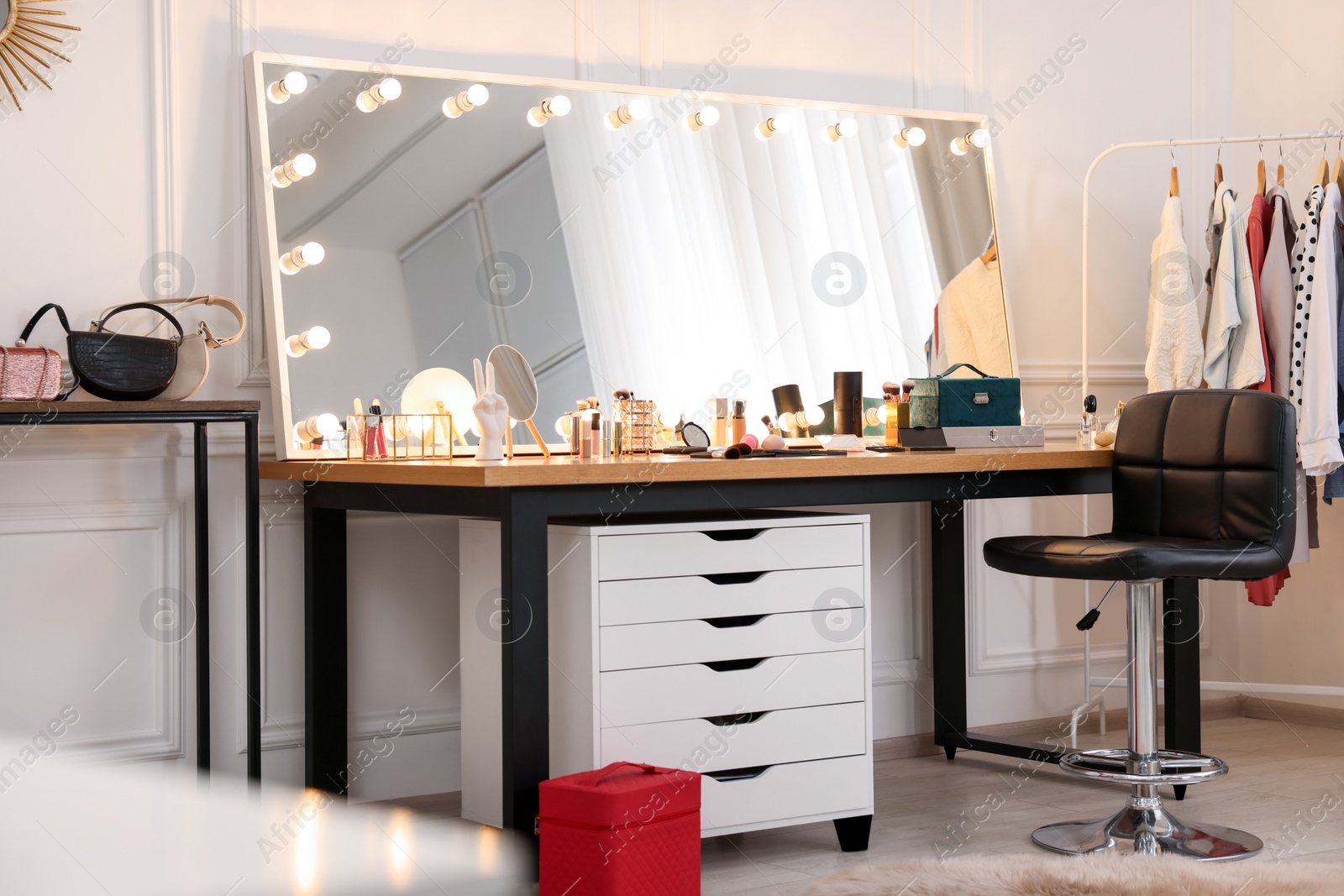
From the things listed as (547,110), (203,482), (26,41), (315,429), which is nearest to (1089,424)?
(547,110)

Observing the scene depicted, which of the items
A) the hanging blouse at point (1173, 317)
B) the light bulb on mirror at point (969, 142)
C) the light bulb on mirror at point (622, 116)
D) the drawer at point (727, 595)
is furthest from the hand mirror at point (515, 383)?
the hanging blouse at point (1173, 317)

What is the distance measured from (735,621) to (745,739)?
0.23 metres

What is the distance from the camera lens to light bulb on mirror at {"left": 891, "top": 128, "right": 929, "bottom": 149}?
3484mm

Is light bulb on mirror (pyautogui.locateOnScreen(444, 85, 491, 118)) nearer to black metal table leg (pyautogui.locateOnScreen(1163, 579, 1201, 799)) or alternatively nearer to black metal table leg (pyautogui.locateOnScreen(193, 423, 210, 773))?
black metal table leg (pyautogui.locateOnScreen(193, 423, 210, 773))

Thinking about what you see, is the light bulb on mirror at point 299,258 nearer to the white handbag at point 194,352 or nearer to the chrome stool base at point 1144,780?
the white handbag at point 194,352

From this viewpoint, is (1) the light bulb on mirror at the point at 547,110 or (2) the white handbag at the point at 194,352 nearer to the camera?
(2) the white handbag at the point at 194,352

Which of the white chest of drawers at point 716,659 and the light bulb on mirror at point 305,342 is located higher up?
the light bulb on mirror at point 305,342

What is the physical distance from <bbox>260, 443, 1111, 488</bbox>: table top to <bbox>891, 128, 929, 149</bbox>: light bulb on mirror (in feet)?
3.33

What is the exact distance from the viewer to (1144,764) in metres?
2.62

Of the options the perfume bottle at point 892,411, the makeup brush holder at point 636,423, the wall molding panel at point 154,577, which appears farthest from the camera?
the perfume bottle at point 892,411

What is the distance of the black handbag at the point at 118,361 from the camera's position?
8.07 feet

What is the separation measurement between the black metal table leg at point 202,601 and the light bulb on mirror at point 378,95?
2.58 ft

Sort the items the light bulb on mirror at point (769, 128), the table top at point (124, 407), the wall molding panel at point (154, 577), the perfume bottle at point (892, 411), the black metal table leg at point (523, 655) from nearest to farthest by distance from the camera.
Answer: the black metal table leg at point (523, 655)
the table top at point (124, 407)
the wall molding panel at point (154, 577)
the perfume bottle at point (892, 411)
the light bulb on mirror at point (769, 128)

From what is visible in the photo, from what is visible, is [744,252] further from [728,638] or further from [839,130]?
[728,638]
